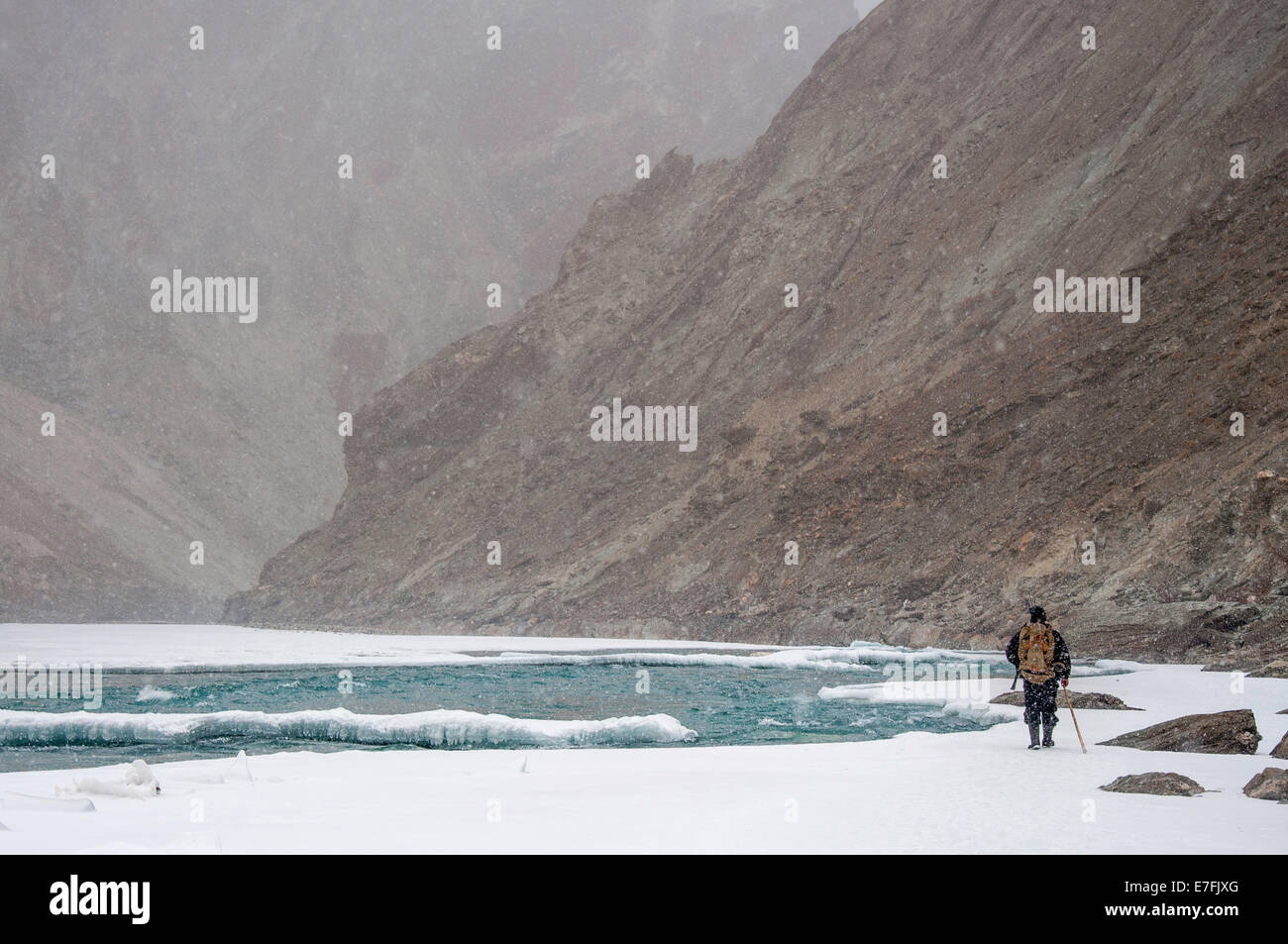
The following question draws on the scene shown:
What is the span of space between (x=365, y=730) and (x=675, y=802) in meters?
7.53

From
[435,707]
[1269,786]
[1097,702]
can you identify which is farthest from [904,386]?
[1269,786]

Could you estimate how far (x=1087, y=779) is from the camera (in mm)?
11812

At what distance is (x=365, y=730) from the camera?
17.0 metres

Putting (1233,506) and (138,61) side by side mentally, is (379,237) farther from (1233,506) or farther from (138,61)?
(1233,506)

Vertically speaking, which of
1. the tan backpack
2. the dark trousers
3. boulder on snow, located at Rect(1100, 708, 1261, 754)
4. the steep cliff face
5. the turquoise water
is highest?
the steep cliff face

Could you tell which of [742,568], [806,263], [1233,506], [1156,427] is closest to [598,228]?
[806,263]

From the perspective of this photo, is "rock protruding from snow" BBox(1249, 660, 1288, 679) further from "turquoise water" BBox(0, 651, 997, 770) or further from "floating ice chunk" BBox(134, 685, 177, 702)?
"floating ice chunk" BBox(134, 685, 177, 702)

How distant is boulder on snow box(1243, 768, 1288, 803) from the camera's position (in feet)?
33.8

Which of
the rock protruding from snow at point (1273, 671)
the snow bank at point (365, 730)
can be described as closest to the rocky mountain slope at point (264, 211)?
the snow bank at point (365, 730)

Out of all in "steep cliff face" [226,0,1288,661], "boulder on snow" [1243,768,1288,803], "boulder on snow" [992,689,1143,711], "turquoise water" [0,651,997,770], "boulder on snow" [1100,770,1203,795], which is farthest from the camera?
"steep cliff face" [226,0,1288,661]

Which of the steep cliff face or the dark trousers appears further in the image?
the steep cliff face

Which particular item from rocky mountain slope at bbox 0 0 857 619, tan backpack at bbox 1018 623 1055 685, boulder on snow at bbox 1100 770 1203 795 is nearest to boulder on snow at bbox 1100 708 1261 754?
tan backpack at bbox 1018 623 1055 685

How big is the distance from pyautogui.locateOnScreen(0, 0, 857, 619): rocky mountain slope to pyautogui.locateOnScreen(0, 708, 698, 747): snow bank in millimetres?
71734
